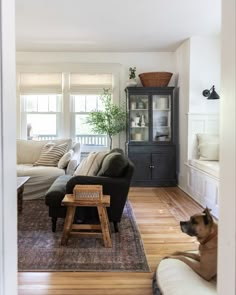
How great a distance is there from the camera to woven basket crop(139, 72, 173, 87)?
631cm

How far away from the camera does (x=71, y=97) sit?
6.82 metres

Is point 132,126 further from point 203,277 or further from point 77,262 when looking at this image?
point 203,277

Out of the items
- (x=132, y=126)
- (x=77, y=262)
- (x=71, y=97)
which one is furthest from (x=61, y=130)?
(x=77, y=262)

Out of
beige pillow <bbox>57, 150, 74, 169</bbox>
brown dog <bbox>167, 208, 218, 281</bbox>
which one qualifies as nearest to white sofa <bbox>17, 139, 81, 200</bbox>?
beige pillow <bbox>57, 150, 74, 169</bbox>

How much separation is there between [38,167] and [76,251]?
8.20ft

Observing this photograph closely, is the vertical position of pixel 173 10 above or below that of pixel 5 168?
above

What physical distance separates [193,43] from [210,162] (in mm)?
2048

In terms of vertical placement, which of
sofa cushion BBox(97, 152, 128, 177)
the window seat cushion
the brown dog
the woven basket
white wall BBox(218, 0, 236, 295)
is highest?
the woven basket

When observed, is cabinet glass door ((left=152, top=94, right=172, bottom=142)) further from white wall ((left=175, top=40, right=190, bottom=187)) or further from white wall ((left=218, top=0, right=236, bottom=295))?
white wall ((left=218, top=0, right=236, bottom=295))

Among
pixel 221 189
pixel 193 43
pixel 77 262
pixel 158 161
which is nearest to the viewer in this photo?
pixel 221 189

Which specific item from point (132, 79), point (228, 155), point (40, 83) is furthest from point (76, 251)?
point (40, 83)

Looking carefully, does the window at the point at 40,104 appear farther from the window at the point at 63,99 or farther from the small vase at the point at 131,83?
the small vase at the point at 131,83

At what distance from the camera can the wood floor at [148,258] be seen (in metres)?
2.46

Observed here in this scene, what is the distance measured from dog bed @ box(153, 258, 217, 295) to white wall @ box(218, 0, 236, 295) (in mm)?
1346
